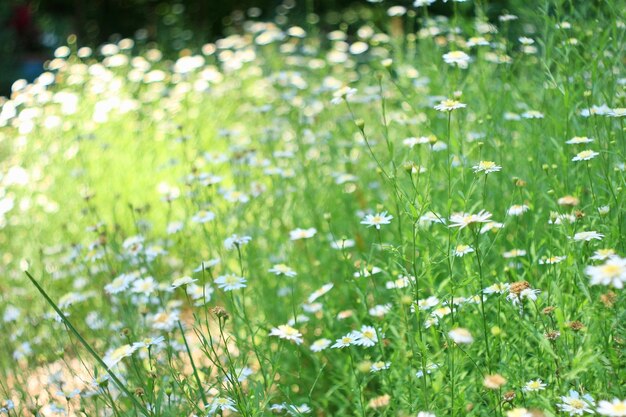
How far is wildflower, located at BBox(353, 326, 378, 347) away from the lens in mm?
1745

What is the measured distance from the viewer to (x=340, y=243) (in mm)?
2613

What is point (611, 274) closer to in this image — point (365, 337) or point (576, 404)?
point (576, 404)

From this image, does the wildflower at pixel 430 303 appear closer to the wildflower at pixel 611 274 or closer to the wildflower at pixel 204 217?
the wildflower at pixel 611 274

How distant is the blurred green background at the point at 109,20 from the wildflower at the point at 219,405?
768 cm

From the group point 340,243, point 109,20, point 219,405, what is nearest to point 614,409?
point 219,405

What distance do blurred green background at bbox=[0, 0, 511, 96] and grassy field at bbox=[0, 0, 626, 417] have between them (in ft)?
13.8

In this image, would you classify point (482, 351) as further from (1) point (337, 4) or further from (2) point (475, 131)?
(1) point (337, 4)

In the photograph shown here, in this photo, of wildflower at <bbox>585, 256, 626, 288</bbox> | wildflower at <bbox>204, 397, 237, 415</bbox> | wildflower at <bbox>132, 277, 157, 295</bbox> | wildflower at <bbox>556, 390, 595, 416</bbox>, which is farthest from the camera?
wildflower at <bbox>132, 277, 157, 295</bbox>

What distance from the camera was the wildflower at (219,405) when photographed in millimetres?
1601

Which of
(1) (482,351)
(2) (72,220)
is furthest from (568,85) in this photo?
(2) (72,220)

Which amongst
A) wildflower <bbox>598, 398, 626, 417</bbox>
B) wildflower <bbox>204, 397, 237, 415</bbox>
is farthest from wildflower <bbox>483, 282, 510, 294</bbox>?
wildflower <bbox>204, 397, 237, 415</bbox>

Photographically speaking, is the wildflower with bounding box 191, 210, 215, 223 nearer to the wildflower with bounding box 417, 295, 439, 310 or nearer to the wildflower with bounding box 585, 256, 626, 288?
the wildflower with bounding box 417, 295, 439, 310

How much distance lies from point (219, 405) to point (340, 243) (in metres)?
1.06

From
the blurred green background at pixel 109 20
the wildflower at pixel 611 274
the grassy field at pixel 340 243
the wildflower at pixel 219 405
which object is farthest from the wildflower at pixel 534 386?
the blurred green background at pixel 109 20
